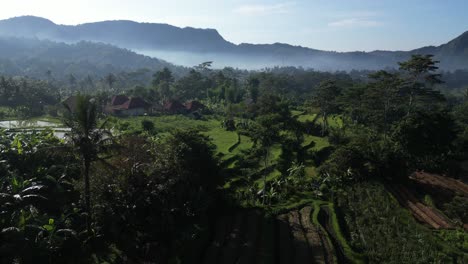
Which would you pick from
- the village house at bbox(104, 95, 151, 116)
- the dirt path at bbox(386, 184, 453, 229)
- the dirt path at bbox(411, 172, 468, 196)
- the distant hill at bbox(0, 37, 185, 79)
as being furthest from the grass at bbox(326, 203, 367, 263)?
the distant hill at bbox(0, 37, 185, 79)

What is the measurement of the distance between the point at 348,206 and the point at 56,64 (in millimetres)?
156016

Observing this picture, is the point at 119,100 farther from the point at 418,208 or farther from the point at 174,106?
the point at 418,208

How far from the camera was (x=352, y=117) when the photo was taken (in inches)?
1582

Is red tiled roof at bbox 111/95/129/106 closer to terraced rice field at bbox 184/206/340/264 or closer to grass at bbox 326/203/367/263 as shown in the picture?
terraced rice field at bbox 184/206/340/264

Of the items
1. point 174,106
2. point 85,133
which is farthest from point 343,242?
point 174,106

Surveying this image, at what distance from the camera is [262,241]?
538 inches

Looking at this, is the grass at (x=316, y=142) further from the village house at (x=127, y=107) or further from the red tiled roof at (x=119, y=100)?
the red tiled roof at (x=119, y=100)

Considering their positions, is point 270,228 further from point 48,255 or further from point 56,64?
point 56,64

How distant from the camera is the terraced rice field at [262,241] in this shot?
12539mm

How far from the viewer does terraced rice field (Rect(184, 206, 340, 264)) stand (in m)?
12.5

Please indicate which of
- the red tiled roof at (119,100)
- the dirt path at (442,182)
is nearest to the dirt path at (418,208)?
the dirt path at (442,182)

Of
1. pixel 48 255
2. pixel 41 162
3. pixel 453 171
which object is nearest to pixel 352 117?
pixel 453 171

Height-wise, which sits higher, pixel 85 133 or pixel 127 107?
pixel 85 133

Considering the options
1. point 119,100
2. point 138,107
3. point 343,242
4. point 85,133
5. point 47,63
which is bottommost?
point 138,107
